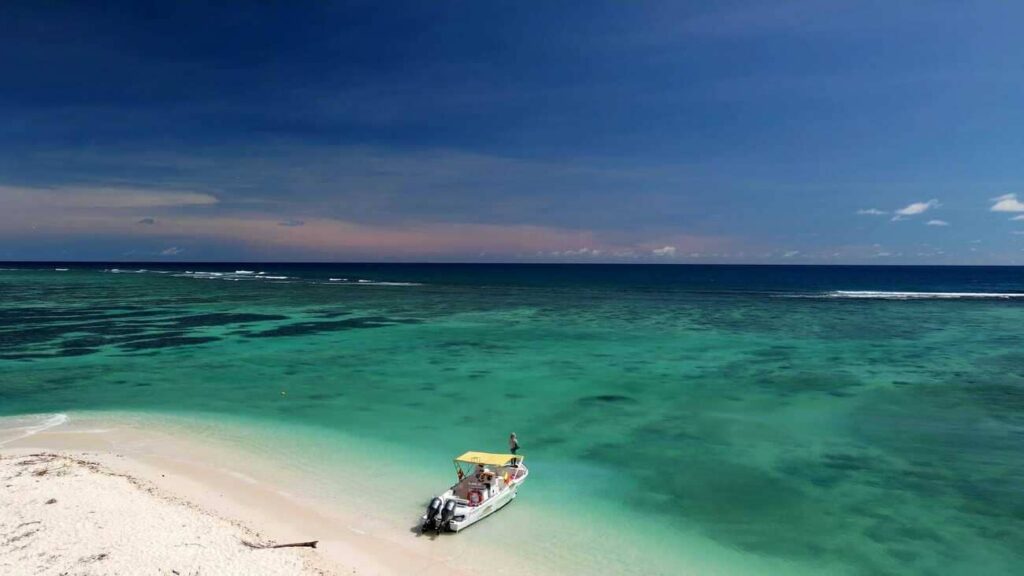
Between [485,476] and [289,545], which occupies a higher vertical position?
[485,476]

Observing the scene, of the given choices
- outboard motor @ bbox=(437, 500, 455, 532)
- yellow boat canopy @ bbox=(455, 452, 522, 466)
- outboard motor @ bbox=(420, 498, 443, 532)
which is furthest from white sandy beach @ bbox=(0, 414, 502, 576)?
yellow boat canopy @ bbox=(455, 452, 522, 466)

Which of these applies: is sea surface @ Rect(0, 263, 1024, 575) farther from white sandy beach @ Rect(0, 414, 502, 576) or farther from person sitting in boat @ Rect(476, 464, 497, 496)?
white sandy beach @ Rect(0, 414, 502, 576)

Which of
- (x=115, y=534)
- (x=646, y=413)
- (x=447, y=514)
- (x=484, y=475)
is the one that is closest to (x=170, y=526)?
(x=115, y=534)

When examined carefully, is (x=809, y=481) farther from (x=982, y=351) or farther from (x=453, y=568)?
(x=982, y=351)

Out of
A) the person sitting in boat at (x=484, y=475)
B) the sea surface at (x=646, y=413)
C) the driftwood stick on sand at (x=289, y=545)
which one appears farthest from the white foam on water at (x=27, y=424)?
the person sitting in boat at (x=484, y=475)

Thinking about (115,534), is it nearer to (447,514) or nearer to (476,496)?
(447,514)

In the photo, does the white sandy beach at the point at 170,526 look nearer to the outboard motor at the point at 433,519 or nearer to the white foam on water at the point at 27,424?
the outboard motor at the point at 433,519

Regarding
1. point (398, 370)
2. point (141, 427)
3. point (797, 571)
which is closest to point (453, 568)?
point (797, 571)

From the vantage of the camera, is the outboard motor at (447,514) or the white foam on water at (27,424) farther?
the white foam on water at (27,424)
